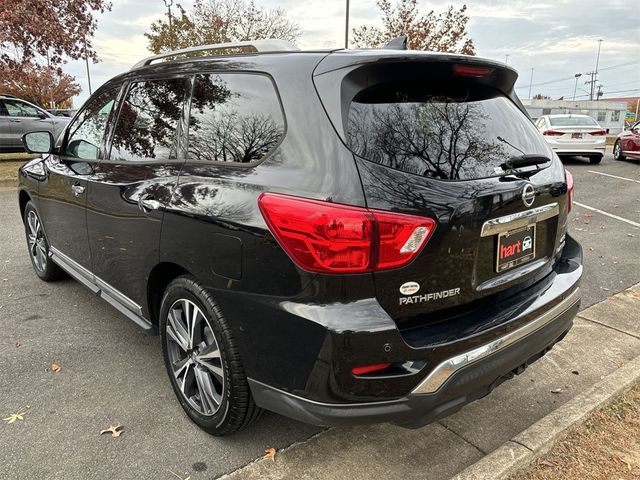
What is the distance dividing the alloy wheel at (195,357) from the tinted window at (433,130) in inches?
44.3

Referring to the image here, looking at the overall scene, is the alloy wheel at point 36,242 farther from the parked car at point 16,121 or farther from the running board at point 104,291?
the parked car at point 16,121

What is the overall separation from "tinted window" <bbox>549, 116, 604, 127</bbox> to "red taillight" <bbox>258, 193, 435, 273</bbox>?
47.3 feet

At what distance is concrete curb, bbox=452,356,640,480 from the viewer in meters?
2.23

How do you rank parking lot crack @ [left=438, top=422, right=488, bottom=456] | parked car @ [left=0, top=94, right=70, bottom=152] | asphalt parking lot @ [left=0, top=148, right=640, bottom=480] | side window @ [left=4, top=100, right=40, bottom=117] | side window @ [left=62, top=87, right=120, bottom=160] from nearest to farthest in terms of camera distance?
asphalt parking lot @ [left=0, top=148, right=640, bottom=480]
parking lot crack @ [left=438, top=422, right=488, bottom=456]
side window @ [left=62, top=87, right=120, bottom=160]
parked car @ [left=0, top=94, right=70, bottom=152]
side window @ [left=4, top=100, right=40, bottom=117]

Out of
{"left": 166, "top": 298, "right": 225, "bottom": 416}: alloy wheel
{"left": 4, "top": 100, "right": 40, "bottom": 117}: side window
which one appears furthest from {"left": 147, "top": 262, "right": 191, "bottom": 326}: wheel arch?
{"left": 4, "top": 100, "right": 40, "bottom": 117}: side window

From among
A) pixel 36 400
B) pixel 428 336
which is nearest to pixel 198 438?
pixel 36 400

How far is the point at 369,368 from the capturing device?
188 centimetres

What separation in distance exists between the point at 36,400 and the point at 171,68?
1.99 metres

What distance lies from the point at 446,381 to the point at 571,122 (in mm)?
14713

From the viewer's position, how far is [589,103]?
63.7 meters

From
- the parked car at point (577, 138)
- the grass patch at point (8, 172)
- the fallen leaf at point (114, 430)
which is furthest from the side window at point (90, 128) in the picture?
the parked car at point (577, 138)

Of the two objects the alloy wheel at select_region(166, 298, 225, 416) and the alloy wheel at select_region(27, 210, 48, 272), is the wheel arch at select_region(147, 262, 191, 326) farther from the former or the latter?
the alloy wheel at select_region(27, 210, 48, 272)

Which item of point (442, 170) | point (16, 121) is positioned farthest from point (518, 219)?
point (16, 121)

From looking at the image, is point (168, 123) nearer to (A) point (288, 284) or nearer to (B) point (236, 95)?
(B) point (236, 95)
